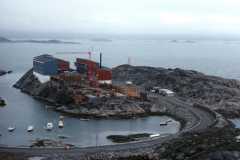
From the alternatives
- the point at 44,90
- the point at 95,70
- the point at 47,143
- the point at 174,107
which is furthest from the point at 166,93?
the point at 47,143

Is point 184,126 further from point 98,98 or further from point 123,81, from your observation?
point 123,81

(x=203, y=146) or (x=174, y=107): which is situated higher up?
(x=203, y=146)

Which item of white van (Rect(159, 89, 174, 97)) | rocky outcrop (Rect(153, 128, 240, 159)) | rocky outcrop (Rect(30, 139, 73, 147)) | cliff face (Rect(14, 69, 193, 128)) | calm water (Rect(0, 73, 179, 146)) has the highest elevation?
rocky outcrop (Rect(153, 128, 240, 159))

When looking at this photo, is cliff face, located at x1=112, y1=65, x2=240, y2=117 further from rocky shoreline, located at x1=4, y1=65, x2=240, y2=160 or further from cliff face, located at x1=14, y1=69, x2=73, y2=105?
cliff face, located at x1=14, y1=69, x2=73, y2=105

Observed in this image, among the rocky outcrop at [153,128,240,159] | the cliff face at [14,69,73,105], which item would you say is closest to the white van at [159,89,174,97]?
the cliff face at [14,69,73,105]

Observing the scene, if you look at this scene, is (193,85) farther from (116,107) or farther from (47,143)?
(47,143)

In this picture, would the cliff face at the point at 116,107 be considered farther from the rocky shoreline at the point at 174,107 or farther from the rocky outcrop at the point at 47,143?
the rocky outcrop at the point at 47,143
